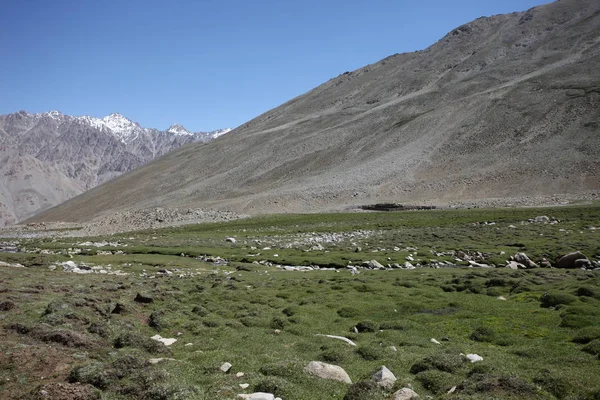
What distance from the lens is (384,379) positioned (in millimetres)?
11445

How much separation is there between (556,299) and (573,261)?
16.5 m

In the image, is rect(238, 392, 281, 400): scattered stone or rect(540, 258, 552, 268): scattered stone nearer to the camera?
rect(238, 392, 281, 400): scattered stone

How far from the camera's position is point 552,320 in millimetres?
18969

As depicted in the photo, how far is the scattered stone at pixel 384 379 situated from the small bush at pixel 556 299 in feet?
46.9

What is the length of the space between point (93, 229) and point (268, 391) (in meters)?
96.8

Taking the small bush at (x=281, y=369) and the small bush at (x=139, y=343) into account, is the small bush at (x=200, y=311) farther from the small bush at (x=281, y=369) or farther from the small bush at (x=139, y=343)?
the small bush at (x=281, y=369)

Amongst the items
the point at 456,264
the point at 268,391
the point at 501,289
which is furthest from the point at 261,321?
the point at 456,264

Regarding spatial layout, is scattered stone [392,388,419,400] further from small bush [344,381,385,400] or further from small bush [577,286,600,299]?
small bush [577,286,600,299]

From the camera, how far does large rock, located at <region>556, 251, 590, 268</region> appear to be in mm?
34156

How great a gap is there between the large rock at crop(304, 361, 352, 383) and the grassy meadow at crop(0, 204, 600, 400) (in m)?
0.39

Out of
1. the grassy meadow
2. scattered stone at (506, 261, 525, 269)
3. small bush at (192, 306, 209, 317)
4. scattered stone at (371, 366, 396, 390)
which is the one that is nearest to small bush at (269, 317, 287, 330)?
the grassy meadow

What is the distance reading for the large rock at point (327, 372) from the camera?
39.7 ft

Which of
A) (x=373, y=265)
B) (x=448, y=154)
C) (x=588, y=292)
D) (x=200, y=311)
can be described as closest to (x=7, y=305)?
(x=200, y=311)

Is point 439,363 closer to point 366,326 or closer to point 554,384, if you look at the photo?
point 554,384
